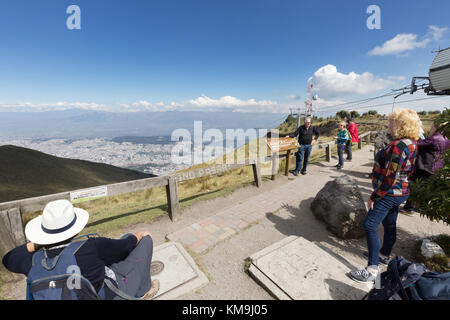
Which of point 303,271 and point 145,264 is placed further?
point 303,271

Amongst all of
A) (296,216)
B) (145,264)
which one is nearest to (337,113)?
(296,216)

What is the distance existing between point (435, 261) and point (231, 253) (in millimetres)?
2951

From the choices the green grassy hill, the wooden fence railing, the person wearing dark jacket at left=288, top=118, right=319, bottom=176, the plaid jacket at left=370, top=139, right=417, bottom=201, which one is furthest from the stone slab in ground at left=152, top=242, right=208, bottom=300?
the green grassy hill

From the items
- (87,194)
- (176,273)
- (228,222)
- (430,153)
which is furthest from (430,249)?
(87,194)

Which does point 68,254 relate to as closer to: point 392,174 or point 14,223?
point 14,223

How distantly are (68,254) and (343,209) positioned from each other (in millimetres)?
4243

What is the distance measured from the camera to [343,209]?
3.87 meters

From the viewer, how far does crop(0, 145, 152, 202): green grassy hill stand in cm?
1137

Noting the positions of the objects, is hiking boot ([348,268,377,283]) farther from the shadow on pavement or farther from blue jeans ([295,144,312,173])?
blue jeans ([295,144,312,173])

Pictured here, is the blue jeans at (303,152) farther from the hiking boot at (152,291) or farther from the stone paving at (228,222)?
the hiking boot at (152,291)

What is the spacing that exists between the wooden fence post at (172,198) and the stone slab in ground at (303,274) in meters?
2.25

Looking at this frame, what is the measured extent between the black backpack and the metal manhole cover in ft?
8.79

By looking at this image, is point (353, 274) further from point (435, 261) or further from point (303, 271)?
point (435, 261)
